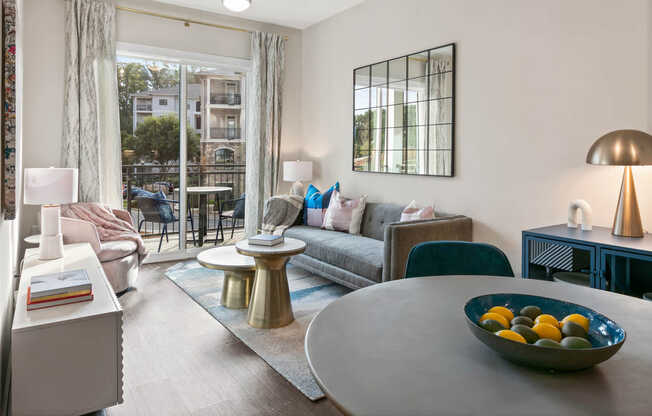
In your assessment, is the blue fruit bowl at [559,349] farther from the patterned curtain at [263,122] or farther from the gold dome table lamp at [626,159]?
the patterned curtain at [263,122]

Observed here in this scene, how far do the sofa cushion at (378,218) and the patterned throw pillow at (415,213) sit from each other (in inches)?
6.5

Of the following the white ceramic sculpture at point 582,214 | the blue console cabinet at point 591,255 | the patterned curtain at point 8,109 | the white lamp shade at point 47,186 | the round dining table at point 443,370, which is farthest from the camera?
the white lamp shade at point 47,186

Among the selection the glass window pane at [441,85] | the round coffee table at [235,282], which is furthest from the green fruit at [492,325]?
the glass window pane at [441,85]

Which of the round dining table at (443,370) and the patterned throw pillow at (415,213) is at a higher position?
the patterned throw pillow at (415,213)

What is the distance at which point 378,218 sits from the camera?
432 centimetres

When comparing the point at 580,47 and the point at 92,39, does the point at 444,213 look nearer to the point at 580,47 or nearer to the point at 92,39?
the point at 580,47

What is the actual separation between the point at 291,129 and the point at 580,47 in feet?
11.7

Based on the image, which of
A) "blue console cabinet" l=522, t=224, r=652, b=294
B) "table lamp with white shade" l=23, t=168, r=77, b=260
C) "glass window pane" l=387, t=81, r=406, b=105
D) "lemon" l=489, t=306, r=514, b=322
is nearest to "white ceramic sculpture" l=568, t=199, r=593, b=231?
"blue console cabinet" l=522, t=224, r=652, b=294

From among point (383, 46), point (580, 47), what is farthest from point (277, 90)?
point (580, 47)

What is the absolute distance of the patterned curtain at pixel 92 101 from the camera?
13.8ft

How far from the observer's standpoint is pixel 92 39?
429 centimetres

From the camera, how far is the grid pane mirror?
380 centimetres

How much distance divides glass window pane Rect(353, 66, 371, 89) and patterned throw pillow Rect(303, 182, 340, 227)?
3.56ft

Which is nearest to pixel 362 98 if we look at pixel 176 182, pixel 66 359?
pixel 176 182
